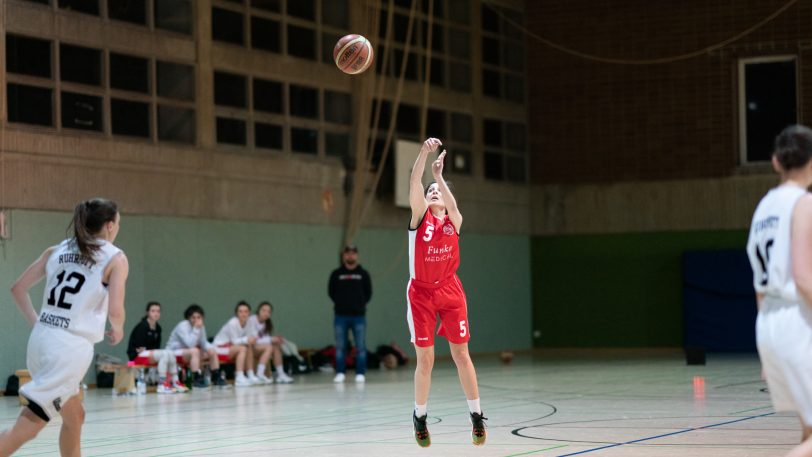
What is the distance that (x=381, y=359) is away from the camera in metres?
24.1

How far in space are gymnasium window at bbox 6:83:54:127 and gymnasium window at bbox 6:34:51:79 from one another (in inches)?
9.4

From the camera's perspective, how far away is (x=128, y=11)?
2036cm

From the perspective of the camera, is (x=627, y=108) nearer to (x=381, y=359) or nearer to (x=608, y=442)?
(x=381, y=359)

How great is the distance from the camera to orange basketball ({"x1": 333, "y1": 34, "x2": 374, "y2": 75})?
14.4 m

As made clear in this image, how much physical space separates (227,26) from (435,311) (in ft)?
44.4

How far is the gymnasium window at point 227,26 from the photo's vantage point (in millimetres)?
21922

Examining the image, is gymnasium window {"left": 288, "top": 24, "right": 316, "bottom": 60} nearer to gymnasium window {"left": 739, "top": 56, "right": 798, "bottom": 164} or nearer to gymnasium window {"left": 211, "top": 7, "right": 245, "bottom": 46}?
gymnasium window {"left": 211, "top": 7, "right": 245, "bottom": 46}

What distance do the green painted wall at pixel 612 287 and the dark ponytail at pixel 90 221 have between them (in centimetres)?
2243

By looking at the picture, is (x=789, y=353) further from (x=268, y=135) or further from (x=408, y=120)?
(x=408, y=120)

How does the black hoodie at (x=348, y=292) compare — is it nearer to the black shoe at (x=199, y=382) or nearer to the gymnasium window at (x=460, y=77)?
the black shoe at (x=199, y=382)

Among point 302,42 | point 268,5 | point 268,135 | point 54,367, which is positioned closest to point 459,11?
point 302,42

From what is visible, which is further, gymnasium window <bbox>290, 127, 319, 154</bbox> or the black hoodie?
gymnasium window <bbox>290, 127, 319, 154</bbox>

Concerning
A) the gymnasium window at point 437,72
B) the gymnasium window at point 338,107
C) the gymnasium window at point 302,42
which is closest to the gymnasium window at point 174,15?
the gymnasium window at point 302,42

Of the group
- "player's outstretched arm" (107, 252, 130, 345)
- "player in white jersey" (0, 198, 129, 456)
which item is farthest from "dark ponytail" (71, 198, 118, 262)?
"player's outstretched arm" (107, 252, 130, 345)
